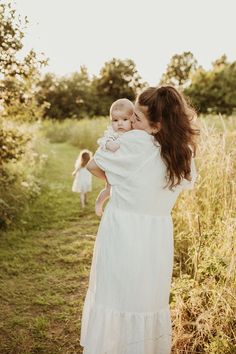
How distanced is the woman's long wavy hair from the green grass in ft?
5.71

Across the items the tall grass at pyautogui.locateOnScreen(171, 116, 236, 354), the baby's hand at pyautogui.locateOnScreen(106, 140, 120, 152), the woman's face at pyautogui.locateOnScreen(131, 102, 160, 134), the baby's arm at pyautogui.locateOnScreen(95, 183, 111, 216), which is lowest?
the tall grass at pyautogui.locateOnScreen(171, 116, 236, 354)

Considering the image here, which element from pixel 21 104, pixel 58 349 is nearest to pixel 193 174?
pixel 58 349

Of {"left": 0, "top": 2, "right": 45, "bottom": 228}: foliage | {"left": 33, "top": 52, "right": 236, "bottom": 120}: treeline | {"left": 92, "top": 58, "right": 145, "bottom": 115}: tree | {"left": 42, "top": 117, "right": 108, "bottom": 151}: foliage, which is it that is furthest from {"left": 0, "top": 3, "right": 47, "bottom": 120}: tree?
{"left": 92, "top": 58, "right": 145, "bottom": 115}: tree

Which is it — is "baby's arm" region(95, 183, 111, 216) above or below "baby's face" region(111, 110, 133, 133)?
below

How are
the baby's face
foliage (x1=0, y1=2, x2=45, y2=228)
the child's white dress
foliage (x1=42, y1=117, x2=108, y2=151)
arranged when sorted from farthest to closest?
foliage (x1=42, y1=117, x2=108, y2=151) < the child's white dress < foliage (x1=0, y1=2, x2=45, y2=228) < the baby's face

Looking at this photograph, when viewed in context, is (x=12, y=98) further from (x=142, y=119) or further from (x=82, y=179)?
(x=142, y=119)

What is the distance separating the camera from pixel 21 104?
20.3ft

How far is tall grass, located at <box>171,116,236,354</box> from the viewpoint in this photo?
9.76ft

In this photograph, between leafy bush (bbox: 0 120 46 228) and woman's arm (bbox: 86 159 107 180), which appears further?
leafy bush (bbox: 0 120 46 228)

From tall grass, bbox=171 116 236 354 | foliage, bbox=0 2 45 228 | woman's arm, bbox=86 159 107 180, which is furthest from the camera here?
foliage, bbox=0 2 45 228

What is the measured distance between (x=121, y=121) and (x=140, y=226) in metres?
0.73

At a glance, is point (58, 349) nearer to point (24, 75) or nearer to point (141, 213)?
point (141, 213)

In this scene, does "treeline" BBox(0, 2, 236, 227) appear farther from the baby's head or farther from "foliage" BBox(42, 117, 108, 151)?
"foliage" BBox(42, 117, 108, 151)

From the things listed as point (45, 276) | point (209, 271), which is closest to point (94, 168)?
point (209, 271)
